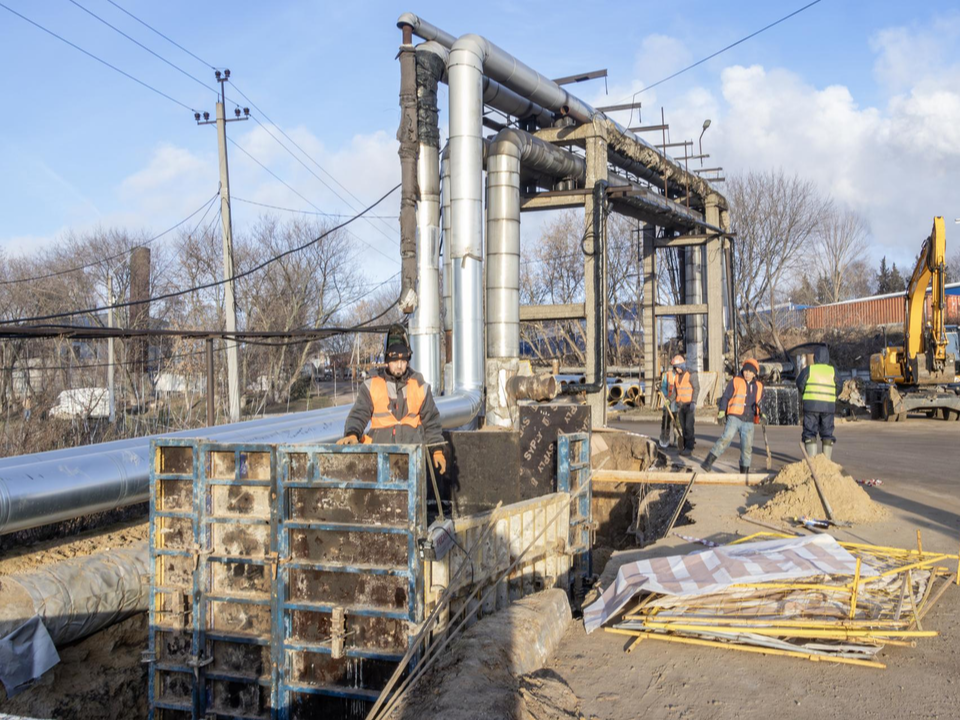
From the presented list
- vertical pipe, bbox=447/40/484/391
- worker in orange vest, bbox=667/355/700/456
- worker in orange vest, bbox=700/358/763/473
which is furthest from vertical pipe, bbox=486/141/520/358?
worker in orange vest, bbox=700/358/763/473

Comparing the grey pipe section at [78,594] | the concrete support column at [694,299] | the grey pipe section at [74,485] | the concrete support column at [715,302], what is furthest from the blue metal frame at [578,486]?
the concrete support column at [694,299]

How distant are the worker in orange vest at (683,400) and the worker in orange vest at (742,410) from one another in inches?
94.2

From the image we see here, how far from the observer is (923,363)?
810 inches

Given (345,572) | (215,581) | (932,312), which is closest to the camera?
(345,572)

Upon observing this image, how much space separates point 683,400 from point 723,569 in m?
9.47

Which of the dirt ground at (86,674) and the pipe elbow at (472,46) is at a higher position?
the pipe elbow at (472,46)

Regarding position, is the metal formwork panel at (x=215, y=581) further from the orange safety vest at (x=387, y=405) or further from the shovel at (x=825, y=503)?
the shovel at (x=825, y=503)

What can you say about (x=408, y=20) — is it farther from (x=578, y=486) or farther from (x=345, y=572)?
(x=345, y=572)

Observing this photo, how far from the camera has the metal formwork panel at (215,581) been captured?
18.4ft

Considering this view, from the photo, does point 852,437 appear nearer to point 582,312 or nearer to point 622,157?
point 582,312

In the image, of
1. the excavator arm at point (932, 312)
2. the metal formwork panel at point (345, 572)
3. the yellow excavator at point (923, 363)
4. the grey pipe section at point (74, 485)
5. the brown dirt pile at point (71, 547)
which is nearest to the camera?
the metal formwork panel at point (345, 572)

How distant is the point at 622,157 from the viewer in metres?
20.6

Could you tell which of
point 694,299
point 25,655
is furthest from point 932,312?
point 25,655

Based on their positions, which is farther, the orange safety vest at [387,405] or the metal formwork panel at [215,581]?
the orange safety vest at [387,405]
